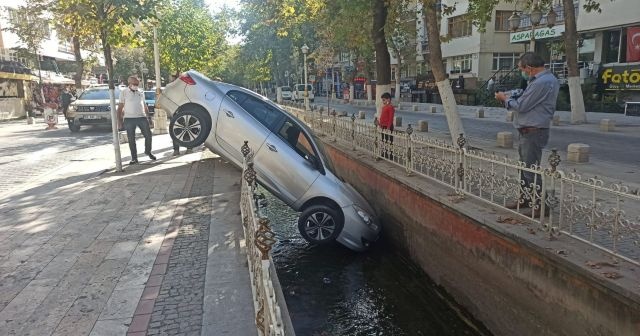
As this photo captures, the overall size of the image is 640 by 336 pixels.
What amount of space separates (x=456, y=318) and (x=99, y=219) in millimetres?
5177

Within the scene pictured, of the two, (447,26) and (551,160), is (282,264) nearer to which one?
(551,160)

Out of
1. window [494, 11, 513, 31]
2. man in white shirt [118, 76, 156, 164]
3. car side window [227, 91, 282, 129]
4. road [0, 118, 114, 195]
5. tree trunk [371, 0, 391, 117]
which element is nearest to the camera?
car side window [227, 91, 282, 129]

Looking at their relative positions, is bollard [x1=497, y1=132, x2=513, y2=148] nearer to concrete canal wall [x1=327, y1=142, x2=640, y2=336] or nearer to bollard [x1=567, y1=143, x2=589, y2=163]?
bollard [x1=567, y1=143, x2=589, y2=163]

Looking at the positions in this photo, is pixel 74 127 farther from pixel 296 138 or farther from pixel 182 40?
pixel 296 138

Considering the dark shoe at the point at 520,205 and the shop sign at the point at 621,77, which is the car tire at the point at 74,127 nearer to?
the dark shoe at the point at 520,205

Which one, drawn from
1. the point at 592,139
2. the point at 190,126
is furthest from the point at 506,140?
the point at 190,126

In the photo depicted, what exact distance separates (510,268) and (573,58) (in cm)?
1537

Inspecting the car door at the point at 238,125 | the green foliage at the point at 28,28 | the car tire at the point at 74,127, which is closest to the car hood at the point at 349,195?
the car door at the point at 238,125

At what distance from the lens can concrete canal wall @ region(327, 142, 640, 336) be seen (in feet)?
12.4

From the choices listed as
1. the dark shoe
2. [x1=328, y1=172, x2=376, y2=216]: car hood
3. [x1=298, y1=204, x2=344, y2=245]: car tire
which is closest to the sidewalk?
[x1=298, y1=204, x2=344, y2=245]: car tire

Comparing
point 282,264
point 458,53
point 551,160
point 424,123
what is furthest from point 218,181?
point 458,53

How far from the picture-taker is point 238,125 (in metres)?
7.77

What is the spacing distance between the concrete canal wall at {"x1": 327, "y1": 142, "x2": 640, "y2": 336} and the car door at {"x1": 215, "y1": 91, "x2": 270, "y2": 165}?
2.49 m

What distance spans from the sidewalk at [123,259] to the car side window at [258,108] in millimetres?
1468
